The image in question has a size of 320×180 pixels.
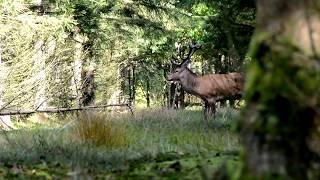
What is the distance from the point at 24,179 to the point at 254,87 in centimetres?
215

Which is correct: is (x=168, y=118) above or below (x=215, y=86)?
below

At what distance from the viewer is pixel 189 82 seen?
15.9 meters

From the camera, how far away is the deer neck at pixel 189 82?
15.7 metres

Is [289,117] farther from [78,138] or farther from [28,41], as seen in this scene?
[28,41]

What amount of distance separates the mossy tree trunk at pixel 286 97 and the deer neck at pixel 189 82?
13135mm

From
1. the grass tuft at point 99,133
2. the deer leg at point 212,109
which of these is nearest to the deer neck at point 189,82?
the deer leg at point 212,109

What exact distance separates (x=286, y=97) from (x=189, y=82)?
13474 millimetres

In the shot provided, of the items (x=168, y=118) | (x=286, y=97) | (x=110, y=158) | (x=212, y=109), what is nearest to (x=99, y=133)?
(x=110, y=158)

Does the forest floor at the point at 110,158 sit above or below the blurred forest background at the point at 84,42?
below

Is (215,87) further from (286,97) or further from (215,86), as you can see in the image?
(286,97)

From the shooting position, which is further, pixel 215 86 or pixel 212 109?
pixel 215 86

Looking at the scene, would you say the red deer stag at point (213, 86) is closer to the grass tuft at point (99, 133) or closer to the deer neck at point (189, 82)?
the deer neck at point (189, 82)

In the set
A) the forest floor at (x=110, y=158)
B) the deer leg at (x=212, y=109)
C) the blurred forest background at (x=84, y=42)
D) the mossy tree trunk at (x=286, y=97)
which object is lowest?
the forest floor at (x=110, y=158)

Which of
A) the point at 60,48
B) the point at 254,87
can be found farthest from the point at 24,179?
the point at 60,48
